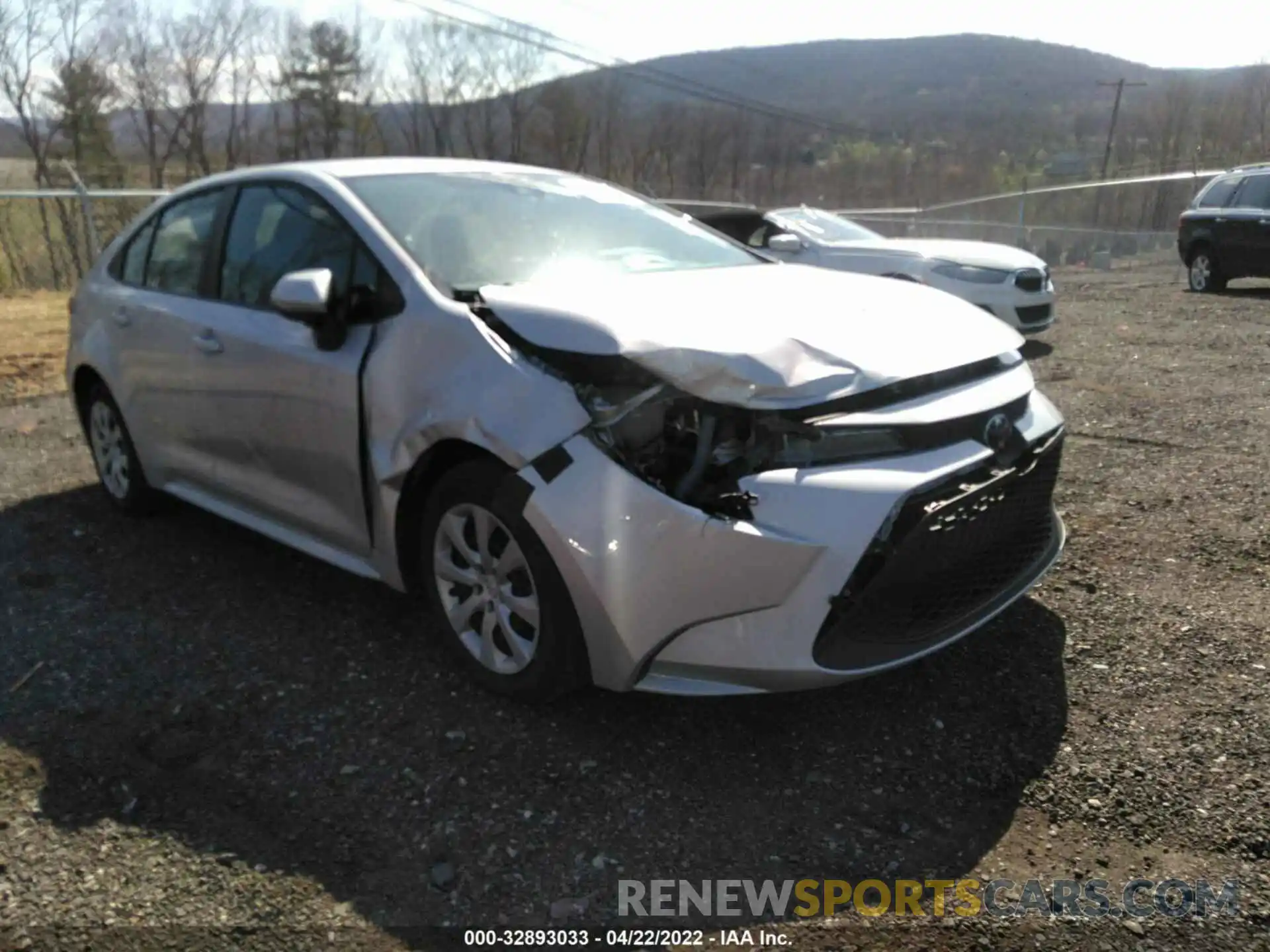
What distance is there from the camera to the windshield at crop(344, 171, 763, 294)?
11.3 feet

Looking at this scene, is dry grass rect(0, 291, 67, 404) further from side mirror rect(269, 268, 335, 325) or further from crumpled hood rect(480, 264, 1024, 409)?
crumpled hood rect(480, 264, 1024, 409)

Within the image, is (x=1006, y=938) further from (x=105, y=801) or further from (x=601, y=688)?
(x=105, y=801)

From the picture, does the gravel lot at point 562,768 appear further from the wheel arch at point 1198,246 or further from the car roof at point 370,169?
the wheel arch at point 1198,246

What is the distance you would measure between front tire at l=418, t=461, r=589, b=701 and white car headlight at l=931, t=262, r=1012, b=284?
788cm

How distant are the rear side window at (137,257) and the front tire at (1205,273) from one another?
14.0 metres

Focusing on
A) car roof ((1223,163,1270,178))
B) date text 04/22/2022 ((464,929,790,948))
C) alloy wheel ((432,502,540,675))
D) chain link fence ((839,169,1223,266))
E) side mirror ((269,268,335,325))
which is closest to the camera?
date text 04/22/2022 ((464,929,790,948))

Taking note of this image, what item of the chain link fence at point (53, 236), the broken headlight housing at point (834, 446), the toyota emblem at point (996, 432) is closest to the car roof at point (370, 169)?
the broken headlight housing at point (834, 446)

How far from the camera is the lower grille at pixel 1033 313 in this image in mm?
9664

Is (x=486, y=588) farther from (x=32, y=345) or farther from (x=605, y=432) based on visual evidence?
(x=32, y=345)

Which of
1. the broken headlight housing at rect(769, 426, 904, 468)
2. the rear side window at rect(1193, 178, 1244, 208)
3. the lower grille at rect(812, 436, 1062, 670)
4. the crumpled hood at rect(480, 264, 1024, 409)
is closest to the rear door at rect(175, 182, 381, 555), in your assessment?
the crumpled hood at rect(480, 264, 1024, 409)

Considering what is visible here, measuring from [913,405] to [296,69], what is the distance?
3933 cm

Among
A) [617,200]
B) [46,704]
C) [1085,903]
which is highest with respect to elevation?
[617,200]

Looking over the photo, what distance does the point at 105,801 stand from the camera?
A: 9.12ft

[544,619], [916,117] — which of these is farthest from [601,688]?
[916,117]
